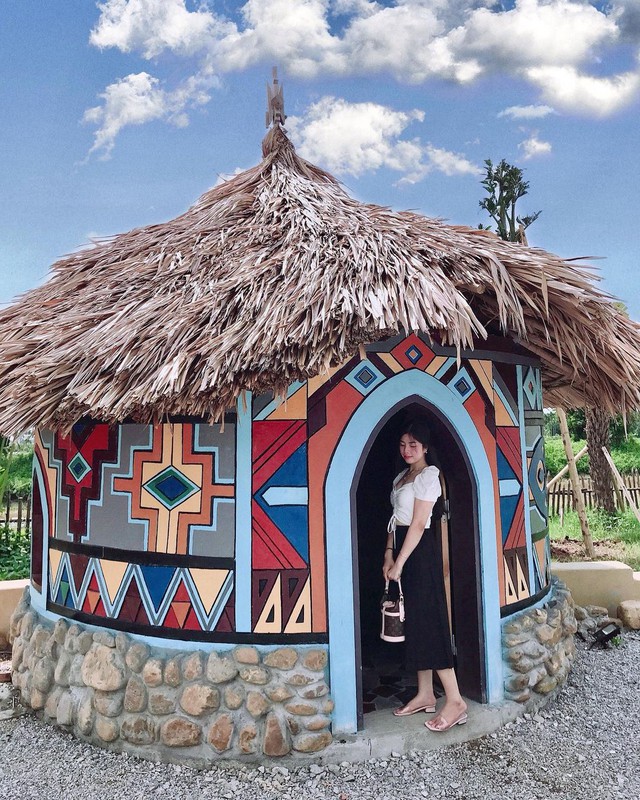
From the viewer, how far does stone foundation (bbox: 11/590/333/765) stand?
3.03m

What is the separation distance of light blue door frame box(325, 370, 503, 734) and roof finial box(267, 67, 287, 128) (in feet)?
8.93

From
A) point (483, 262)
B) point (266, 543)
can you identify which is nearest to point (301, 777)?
point (266, 543)

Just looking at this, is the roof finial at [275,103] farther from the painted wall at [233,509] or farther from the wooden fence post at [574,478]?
the wooden fence post at [574,478]

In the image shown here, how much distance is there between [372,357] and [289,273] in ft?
2.06

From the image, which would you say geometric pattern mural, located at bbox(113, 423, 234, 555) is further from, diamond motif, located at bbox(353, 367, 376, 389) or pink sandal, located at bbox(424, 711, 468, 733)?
pink sandal, located at bbox(424, 711, 468, 733)

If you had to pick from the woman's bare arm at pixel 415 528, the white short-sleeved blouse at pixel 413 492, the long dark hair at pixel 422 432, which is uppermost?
the long dark hair at pixel 422 432

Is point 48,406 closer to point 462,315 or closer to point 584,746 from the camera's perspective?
point 462,315

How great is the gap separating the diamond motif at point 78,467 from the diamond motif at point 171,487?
1.69 ft

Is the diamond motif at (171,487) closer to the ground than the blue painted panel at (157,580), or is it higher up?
higher up

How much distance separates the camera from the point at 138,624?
3.31m

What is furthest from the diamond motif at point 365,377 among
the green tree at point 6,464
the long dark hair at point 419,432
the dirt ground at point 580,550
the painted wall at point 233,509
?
the dirt ground at point 580,550

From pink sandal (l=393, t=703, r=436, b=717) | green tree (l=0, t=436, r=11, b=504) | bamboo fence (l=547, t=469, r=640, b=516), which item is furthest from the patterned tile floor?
bamboo fence (l=547, t=469, r=640, b=516)

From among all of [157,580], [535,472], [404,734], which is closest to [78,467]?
[157,580]

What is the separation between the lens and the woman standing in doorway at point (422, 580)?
331 centimetres
